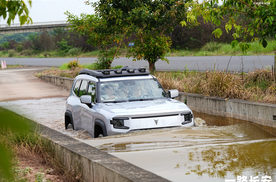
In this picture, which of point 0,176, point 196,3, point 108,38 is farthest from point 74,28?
point 0,176

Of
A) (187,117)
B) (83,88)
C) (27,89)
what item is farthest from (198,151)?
(27,89)

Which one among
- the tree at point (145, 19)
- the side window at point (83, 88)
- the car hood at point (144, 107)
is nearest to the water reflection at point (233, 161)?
the car hood at point (144, 107)

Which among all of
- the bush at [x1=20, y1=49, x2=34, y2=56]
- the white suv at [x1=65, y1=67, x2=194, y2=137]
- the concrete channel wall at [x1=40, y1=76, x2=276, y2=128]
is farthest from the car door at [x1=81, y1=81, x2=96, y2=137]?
the bush at [x1=20, y1=49, x2=34, y2=56]

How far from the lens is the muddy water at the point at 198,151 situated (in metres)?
5.81

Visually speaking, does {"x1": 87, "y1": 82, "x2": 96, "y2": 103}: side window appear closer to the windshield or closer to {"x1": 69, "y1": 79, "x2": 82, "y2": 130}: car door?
the windshield

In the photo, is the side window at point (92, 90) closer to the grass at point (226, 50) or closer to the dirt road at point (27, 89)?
the dirt road at point (27, 89)

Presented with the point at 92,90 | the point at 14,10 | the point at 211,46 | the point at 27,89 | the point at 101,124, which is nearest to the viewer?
the point at 14,10

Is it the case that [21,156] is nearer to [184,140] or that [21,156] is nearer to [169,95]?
[184,140]

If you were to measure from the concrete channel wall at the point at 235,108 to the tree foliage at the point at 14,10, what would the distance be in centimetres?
845

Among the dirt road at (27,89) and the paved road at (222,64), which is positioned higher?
the paved road at (222,64)

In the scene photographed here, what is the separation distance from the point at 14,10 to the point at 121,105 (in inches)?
268

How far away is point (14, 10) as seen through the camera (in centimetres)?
181

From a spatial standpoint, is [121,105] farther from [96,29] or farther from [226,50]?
[226,50]

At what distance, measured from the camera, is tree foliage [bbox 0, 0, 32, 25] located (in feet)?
5.69
